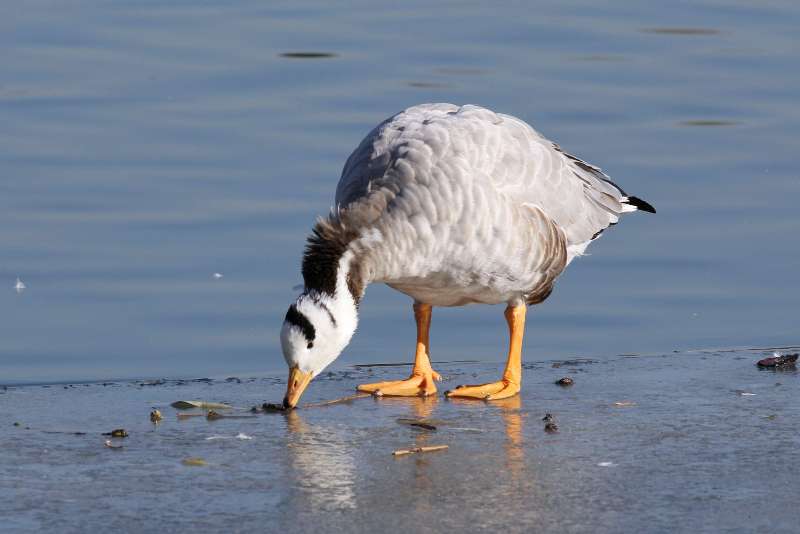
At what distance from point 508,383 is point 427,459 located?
4.55 ft

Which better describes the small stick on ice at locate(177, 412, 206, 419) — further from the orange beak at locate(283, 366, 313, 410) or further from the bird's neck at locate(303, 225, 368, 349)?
the bird's neck at locate(303, 225, 368, 349)

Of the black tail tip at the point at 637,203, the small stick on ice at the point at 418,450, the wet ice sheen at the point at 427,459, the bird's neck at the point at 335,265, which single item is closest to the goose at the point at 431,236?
the bird's neck at the point at 335,265

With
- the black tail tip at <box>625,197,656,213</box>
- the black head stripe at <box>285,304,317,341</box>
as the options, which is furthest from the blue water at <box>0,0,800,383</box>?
the black head stripe at <box>285,304,317,341</box>

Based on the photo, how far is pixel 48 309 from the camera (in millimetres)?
9359

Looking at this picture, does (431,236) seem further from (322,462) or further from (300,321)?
(322,462)

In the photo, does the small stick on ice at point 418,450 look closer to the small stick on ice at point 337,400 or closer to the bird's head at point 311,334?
the bird's head at point 311,334

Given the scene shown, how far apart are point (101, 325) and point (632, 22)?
8408 mm

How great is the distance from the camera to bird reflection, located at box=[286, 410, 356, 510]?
19.5ft

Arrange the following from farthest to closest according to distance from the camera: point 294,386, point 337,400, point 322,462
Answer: point 337,400 → point 294,386 → point 322,462

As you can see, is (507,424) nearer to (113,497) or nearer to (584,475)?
(584,475)

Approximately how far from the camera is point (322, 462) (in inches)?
252

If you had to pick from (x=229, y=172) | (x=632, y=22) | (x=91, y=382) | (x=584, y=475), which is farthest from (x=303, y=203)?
(x=632, y=22)

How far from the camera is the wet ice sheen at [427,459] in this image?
5.71 metres

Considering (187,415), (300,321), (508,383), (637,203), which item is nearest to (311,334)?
(300,321)
